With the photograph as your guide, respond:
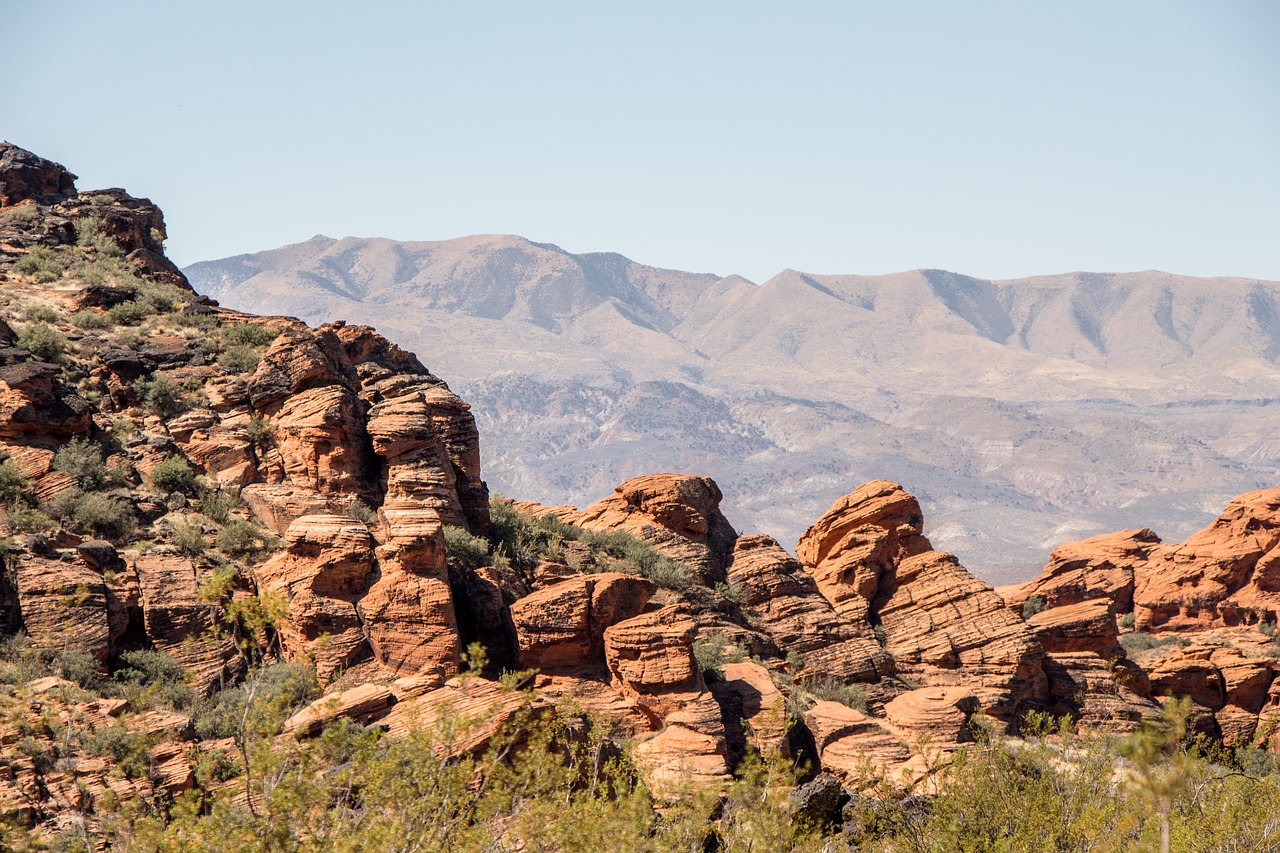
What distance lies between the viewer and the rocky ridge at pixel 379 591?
91.4 feet

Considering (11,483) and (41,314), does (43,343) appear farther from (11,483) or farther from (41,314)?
(11,483)

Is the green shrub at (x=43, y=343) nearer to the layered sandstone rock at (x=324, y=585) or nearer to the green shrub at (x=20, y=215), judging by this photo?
the layered sandstone rock at (x=324, y=585)

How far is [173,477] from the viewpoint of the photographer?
1416 inches

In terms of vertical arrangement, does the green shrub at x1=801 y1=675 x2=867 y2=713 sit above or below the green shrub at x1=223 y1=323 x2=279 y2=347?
below

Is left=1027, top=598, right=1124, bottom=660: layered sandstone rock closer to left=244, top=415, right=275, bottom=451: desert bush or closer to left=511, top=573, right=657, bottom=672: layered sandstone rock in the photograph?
left=511, top=573, right=657, bottom=672: layered sandstone rock

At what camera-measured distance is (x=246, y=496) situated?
36.5m

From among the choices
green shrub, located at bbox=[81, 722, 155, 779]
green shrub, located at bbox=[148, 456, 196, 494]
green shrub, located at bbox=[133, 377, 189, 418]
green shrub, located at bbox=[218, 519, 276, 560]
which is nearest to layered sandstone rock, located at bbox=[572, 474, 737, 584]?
green shrub, located at bbox=[218, 519, 276, 560]

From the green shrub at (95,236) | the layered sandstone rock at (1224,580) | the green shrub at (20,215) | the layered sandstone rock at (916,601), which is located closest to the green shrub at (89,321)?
the green shrub at (95,236)

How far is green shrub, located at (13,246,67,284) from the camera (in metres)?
47.4

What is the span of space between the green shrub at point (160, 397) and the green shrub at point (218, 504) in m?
4.70

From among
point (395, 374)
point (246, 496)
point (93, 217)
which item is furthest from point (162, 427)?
Answer: point (93, 217)

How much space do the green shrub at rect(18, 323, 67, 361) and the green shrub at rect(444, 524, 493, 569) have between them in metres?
14.8

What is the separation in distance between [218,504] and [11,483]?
5575 millimetres

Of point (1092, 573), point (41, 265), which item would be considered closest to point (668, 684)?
point (41, 265)
